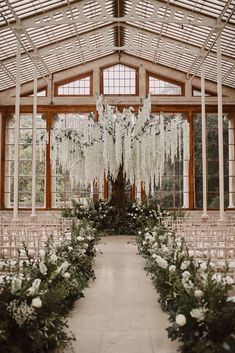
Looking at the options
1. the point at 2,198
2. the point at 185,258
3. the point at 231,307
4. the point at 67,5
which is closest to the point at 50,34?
the point at 67,5

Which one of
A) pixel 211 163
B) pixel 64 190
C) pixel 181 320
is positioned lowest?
pixel 181 320

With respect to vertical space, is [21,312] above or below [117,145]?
below

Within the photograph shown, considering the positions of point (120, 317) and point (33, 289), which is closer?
point (33, 289)

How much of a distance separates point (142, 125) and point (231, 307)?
10.2 m

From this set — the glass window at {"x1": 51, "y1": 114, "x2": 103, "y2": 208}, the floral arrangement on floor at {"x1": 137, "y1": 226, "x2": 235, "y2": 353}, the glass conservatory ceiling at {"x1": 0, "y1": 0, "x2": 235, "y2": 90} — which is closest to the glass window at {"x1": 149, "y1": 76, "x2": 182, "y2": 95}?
the glass conservatory ceiling at {"x1": 0, "y1": 0, "x2": 235, "y2": 90}

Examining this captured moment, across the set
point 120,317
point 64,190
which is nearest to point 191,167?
point 64,190

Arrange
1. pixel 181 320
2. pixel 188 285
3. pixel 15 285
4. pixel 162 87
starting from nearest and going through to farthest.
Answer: pixel 181 320, pixel 15 285, pixel 188 285, pixel 162 87

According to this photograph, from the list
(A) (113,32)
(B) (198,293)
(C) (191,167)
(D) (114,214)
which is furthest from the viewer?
(C) (191,167)

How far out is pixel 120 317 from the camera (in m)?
4.61

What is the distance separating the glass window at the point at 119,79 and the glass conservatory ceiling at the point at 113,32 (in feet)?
2.16

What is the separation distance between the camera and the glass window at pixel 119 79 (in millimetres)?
17453

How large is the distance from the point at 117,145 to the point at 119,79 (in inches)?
218

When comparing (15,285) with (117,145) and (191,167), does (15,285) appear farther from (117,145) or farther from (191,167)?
(191,167)

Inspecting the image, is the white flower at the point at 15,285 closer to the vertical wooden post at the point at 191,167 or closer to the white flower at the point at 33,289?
the white flower at the point at 33,289
